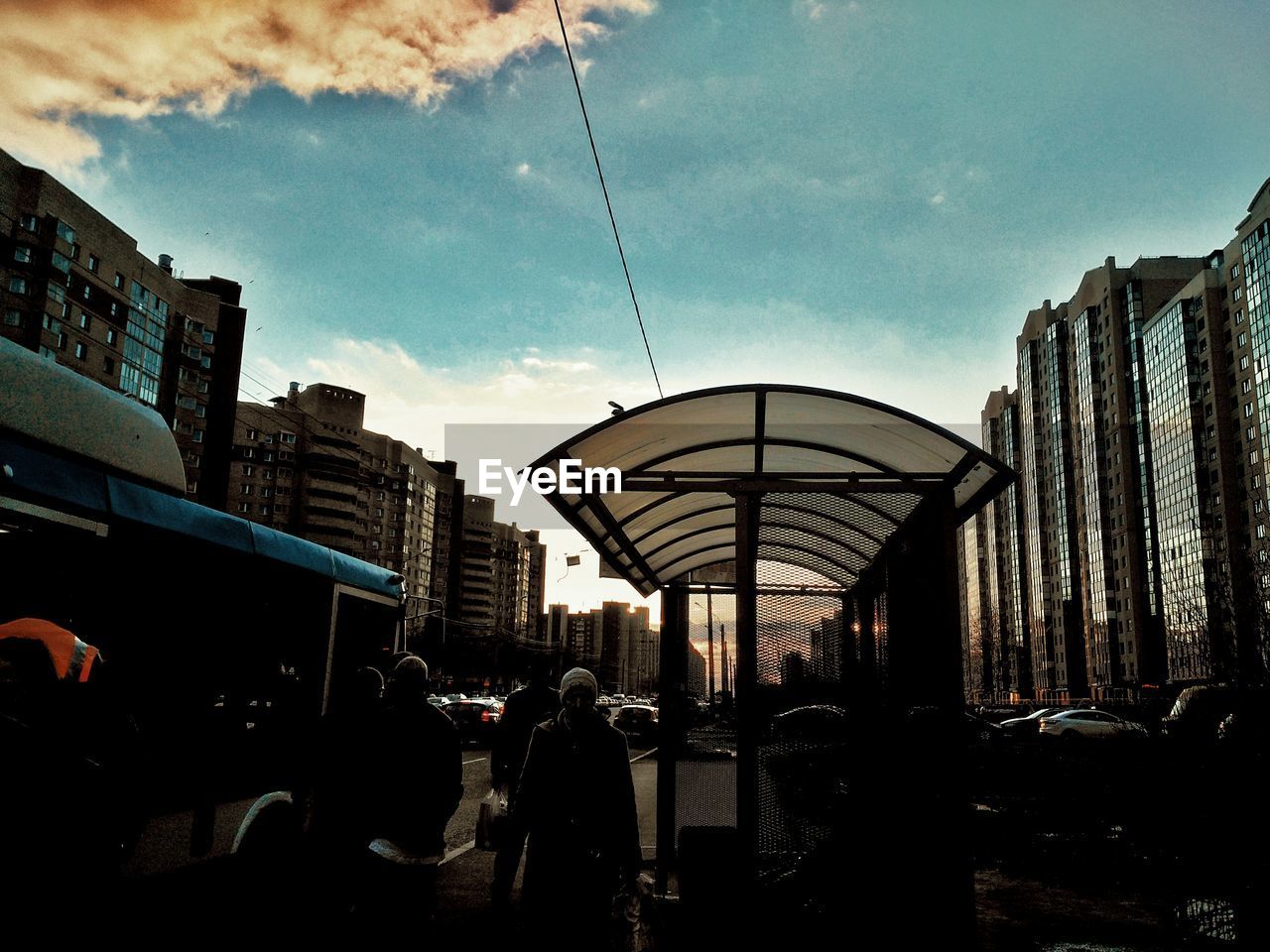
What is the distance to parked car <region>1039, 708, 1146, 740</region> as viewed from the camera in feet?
114

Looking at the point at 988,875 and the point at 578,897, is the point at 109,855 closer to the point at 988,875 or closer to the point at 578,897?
the point at 578,897

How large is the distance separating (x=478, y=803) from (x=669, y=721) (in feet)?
19.9

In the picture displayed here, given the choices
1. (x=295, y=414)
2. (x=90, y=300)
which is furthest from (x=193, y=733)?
(x=295, y=414)

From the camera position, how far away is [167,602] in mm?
8242

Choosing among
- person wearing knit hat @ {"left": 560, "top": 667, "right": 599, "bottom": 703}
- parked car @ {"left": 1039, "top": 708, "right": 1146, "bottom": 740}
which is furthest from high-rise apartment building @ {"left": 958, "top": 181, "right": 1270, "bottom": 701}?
person wearing knit hat @ {"left": 560, "top": 667, "right": 599, "bottom": 703}

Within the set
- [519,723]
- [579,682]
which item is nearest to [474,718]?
[519,723]

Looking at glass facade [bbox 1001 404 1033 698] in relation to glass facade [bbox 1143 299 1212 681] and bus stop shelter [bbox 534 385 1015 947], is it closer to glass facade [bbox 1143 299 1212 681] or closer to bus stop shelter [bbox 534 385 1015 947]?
glass facade [bbox 1143 299 1212 681]

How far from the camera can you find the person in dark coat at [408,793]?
4.56 m

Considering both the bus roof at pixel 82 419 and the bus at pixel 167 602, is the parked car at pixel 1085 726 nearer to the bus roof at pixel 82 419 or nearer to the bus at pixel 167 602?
the bus at pixel 167 602

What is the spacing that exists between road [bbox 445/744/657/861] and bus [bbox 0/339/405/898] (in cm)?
223

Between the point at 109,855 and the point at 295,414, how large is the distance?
12965 centimetres

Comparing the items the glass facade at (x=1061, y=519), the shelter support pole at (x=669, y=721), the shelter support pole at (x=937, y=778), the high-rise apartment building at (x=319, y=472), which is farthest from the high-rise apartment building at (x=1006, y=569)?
the shelter support pole at (x=937, y=778)

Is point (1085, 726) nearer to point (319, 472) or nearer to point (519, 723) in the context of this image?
point (519, 723)

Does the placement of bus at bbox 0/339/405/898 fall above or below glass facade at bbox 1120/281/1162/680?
below
